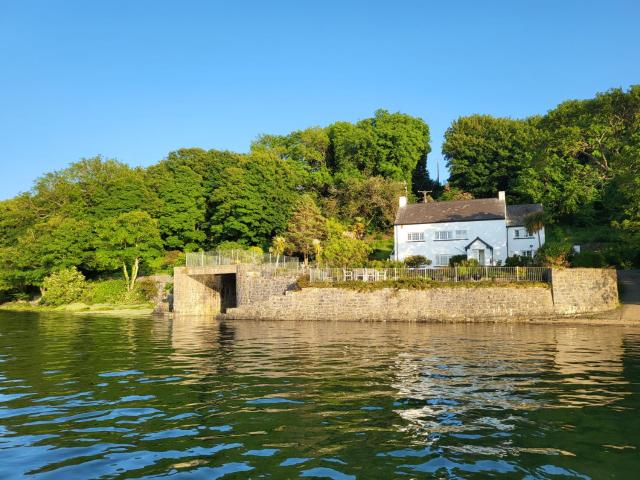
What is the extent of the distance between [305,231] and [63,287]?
31.2 metres

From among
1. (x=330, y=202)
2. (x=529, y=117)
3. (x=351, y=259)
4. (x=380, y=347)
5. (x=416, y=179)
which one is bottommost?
(x=380, y=347)

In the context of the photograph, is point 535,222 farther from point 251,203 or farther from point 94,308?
point 94,308

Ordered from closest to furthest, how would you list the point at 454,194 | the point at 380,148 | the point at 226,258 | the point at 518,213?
the point at 226,258 < the point at 518,213 < the point at 454,194 < the point at 380,148

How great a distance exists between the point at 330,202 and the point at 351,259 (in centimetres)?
2384

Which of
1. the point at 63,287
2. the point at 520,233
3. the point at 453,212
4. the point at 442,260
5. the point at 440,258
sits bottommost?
the point at 63,287

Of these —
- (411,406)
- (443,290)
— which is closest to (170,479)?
(411,406)

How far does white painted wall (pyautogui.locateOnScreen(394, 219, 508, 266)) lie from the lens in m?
56.2

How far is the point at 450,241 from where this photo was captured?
58125mm

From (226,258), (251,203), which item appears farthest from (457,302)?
(251,203)

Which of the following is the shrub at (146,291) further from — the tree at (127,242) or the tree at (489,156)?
the tree at (489,156)

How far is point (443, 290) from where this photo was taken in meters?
37.9

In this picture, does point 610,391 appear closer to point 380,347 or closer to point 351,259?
point 380,347

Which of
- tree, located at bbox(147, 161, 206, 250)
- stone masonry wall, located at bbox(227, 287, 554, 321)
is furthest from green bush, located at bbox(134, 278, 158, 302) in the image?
stone masonry wall, located at bbox(227, 287, 554, 321)

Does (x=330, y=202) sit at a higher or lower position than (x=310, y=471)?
higher
